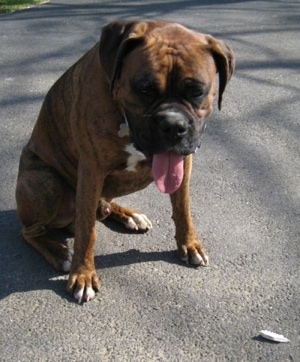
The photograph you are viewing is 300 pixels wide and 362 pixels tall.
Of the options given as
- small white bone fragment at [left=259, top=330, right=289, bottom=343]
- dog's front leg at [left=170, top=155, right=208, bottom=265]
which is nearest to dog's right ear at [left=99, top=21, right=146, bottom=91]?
dog's front leg at [left=170, top=155, right=208, bottom=265]

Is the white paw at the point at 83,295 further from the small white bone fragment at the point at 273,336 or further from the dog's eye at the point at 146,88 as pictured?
the dog's eye at the point at 146,88

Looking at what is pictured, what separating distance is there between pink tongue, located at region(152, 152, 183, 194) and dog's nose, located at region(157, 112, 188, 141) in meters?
0.16

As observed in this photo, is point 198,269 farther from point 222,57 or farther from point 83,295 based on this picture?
point 222,57

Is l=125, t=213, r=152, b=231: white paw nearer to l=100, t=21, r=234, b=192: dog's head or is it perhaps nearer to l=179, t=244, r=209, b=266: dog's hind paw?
l=179, t=244, r=209, b=266: dog's hind paw

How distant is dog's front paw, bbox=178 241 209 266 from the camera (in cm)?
349

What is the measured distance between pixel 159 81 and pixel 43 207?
3.80 ft

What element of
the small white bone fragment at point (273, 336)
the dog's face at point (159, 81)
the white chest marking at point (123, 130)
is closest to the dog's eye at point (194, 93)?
the dog's face at point (159, 81)

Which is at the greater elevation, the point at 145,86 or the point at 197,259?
the point at 145,86

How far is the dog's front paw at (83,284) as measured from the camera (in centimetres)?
320

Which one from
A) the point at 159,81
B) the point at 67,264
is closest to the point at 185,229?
the point at 67,264

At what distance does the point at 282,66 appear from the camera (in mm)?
6938

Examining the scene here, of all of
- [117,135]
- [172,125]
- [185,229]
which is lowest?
[185,229]

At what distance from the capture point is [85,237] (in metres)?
3.29

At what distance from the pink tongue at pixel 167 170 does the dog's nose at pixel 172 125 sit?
6.4 inches
